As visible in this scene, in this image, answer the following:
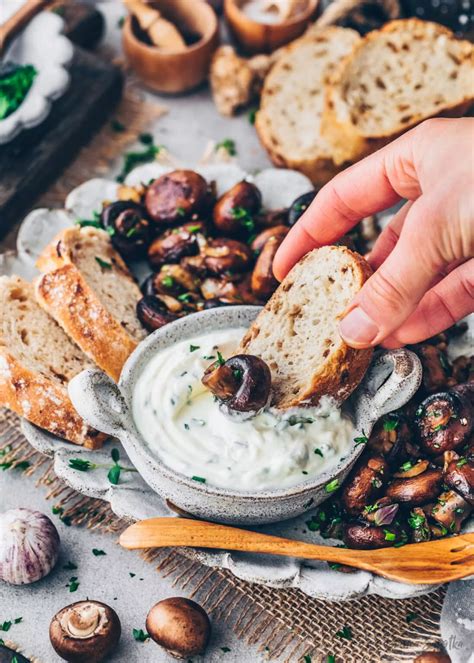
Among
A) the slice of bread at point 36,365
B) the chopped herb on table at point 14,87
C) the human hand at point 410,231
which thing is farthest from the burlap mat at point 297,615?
the chopped herb on table at point 14,87

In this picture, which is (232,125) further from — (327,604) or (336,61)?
(327,604)

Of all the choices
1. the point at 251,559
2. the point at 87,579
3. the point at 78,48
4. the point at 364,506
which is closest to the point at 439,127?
the point at 364,506

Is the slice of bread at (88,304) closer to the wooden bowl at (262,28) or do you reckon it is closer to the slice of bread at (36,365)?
the slice of bread at (36,365)

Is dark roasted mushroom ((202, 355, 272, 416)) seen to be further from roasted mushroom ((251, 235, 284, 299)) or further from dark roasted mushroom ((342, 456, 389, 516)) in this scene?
roasted mushroom ((251, 235, 284, 299))

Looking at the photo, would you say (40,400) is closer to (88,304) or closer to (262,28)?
(88,304)

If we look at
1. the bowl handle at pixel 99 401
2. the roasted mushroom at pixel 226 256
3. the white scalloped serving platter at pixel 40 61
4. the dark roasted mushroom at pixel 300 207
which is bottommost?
the dark roasted mushroom at pixel 300 207

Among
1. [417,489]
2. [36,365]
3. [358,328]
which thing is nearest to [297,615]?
[417,489]
